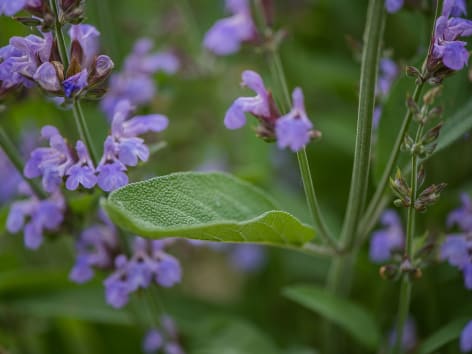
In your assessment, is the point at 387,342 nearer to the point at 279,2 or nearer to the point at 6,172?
the point at 6,172

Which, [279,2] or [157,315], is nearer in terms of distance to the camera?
[157,315]

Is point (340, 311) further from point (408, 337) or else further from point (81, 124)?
point (81, 124)

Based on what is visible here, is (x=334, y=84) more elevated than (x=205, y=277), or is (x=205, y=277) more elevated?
(x=334, y=84)

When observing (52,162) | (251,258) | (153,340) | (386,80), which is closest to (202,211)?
(52,162)

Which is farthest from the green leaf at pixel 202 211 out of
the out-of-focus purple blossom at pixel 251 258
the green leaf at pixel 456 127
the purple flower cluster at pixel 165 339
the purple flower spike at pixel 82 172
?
the out-of-focus purple blossom at pixel 251 258

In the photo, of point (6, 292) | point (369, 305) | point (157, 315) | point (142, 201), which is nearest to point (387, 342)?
point (369, 305)
